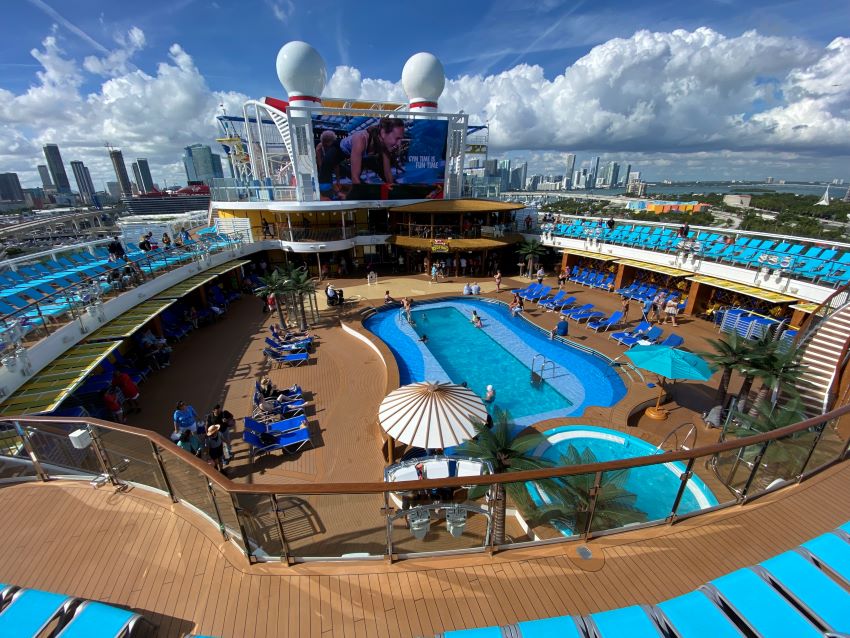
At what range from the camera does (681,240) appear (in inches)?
790

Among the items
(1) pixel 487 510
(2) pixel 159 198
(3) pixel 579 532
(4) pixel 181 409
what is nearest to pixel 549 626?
(1) pixel 487 510

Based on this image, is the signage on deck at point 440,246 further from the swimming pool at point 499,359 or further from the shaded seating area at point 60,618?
the shaded seating area at point 60,618

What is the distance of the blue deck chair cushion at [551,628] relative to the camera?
274cm

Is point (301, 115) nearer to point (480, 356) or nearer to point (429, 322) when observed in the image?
point (429, 322)

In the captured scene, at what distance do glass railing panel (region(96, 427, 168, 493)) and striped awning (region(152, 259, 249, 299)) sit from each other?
11553 millimetres

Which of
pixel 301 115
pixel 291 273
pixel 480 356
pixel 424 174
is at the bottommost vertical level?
pixel 480 356

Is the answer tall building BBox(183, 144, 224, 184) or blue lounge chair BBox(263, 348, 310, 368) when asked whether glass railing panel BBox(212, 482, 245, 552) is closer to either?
blue lounge chair BBox(263, 348, 310, 368)

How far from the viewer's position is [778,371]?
8.84m

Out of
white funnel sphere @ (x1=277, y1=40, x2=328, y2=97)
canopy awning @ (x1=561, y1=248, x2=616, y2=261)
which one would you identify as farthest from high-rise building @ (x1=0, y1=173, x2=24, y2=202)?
canopy awning @ (x1=561, y1=248, x2=616, y2=261)

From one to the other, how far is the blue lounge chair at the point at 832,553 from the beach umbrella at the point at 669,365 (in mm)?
6974

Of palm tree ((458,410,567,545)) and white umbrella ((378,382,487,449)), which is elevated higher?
palm tree ((458,410,567,545))

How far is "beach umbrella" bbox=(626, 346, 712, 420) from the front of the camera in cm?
986

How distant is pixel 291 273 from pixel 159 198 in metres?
112

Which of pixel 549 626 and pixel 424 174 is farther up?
pixel 424 174
